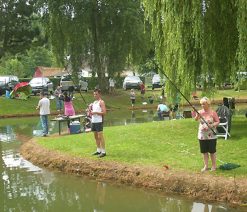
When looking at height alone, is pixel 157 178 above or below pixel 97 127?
below

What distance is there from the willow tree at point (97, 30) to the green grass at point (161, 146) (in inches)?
808

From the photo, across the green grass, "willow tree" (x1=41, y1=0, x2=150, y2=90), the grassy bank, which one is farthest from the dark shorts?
"willow tree" (x1=41, y1=0, x2=150, y2=90)

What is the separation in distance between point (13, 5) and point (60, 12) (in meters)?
5.87

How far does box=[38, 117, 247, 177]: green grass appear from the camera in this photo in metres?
12.3

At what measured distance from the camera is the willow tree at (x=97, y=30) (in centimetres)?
3838

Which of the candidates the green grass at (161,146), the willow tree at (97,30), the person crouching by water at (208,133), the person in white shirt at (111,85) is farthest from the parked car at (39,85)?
the person crouching by water at (208,133)

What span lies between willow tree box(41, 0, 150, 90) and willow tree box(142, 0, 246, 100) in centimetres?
2279

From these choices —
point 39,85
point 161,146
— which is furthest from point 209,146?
point 39,85

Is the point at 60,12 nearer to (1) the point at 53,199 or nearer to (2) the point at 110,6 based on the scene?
(2) the point at 110,6

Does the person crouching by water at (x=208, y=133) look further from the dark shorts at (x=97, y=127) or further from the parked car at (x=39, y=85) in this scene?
the parked car at (x=39, y=85)

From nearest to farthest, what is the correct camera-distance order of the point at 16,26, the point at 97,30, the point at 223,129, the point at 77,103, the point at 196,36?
the point at 196,36, the point at 223,129, the point at 77,103, the point at 97,30, the point at 16,26

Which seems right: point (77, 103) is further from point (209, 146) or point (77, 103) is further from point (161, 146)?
point (209, 146)

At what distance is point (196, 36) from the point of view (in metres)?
13.9

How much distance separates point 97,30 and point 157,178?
30.3m
